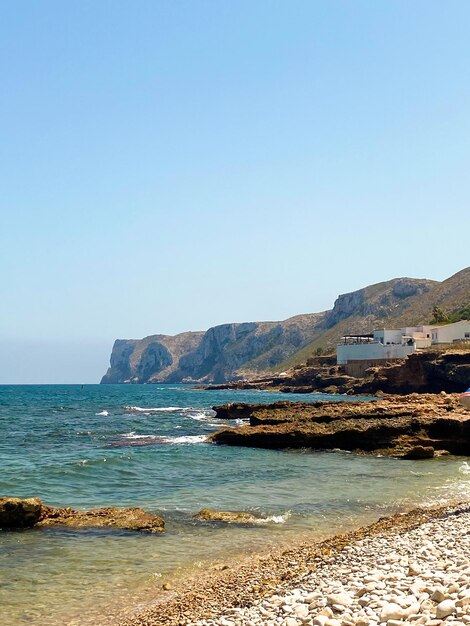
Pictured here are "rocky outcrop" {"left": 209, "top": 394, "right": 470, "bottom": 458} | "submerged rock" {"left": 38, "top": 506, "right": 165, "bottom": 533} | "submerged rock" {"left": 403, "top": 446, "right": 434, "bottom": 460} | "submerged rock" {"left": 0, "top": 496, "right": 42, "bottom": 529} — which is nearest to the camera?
"submerged rock" {"left": 38, "top": 506, "right": 165, "bottom": 533}

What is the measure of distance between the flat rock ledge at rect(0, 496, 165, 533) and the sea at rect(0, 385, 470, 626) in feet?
1.44

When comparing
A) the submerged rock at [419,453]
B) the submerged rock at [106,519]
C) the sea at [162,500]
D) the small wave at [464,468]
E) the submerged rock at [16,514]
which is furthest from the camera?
the submerged rock at [419,453]

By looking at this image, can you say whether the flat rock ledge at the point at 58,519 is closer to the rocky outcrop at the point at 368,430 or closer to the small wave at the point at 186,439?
the rocky outcrop at the point at 368,430

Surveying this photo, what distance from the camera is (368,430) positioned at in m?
38.4

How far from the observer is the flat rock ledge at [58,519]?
58.7ft

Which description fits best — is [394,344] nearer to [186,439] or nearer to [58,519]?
[186,439]

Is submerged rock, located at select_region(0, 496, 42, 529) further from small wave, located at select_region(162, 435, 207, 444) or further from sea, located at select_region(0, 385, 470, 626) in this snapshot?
small wave, located at select_region(162, 435, 207, 444)

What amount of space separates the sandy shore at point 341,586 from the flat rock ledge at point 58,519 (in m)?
4.23

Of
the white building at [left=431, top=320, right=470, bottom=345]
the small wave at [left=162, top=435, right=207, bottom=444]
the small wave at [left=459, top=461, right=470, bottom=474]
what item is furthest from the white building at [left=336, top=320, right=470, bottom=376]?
the small wave at [left=459, top=461, right=470, bottom=474]

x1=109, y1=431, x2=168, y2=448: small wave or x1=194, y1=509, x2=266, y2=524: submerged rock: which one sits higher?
x1=194, y1=509, x2=266, y2=524: submerged rock

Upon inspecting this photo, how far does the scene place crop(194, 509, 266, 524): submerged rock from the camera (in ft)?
62.0

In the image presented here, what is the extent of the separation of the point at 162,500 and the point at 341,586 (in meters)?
12.6

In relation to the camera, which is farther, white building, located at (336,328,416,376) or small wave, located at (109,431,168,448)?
white building, located at (336,328,416,376)

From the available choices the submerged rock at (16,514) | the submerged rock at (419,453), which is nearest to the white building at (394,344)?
the submerged rock at (419,453)
